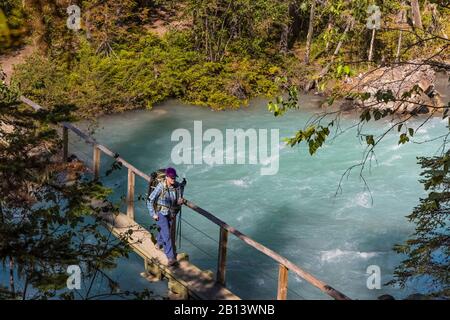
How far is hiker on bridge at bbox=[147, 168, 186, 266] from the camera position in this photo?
7.83 meters

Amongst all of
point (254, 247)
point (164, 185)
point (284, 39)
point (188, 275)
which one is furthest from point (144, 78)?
point (254, 247)

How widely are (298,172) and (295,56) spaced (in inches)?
392

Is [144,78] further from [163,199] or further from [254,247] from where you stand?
[254,247]

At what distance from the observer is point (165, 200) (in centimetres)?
786

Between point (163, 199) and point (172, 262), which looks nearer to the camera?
point (163, 199)

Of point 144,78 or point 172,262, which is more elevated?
point 144,78

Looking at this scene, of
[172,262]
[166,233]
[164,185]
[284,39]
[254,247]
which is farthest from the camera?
[284,39]

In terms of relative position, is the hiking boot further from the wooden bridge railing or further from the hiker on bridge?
the wooden bridge railing

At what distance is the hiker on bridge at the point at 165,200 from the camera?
7832 millimetres

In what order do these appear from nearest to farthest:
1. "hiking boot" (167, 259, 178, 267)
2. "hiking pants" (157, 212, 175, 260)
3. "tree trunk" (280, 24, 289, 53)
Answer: "hiking pants" (157, 212, 175, 260) < "hiking boot" (167, 259, 178, 267) < "tree trunk" (280, 24, 289, 53)

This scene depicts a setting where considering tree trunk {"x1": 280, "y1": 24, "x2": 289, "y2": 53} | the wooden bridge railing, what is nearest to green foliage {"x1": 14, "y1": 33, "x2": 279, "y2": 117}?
tree trunk {"x1": 280, "y1": 24, "x2": 289, "y2": 53}

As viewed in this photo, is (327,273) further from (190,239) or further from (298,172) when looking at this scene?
(298,172)

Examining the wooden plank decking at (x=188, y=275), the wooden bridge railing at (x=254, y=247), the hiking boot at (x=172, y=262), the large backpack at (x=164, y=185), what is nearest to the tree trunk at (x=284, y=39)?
the wooden bridge railing at (x=254, y=247)

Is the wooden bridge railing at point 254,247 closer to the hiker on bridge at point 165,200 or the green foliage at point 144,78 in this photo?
the hiker on bridge at point 165,200
